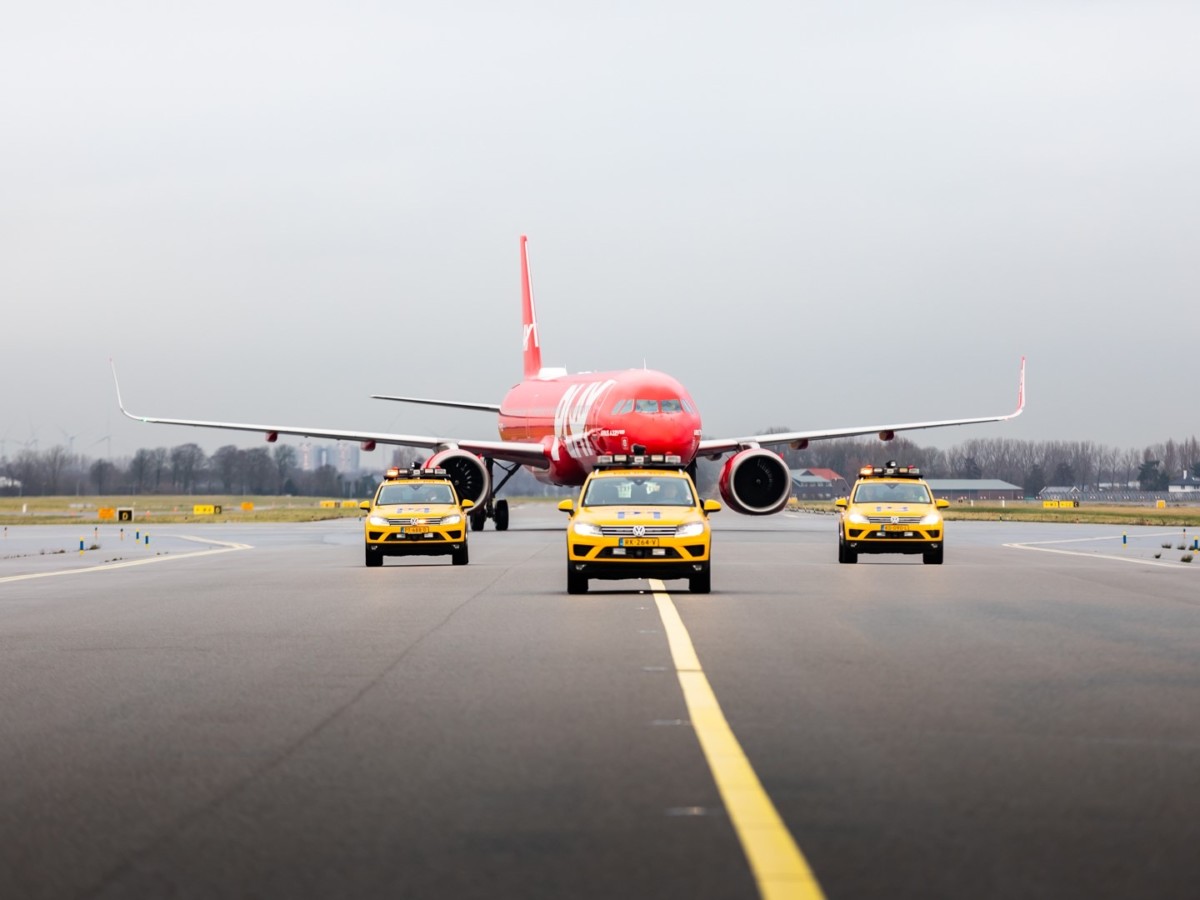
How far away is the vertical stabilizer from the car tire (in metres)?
40.3

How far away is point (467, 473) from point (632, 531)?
24.5 metres

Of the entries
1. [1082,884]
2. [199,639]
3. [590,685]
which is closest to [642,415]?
[199,639]

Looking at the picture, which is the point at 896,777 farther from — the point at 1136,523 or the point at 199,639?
the point at 1136,523

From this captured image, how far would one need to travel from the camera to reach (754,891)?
5770 mm

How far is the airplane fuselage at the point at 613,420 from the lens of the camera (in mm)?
41875

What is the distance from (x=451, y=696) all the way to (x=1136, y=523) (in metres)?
56.3

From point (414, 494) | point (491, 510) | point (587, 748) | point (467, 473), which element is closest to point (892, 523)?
point (414, 494)

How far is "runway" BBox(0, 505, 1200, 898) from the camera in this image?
618cm

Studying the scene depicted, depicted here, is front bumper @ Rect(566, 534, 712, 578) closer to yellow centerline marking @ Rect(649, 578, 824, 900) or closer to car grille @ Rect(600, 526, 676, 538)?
car grille @ Rect(600, 526, 676, 538)

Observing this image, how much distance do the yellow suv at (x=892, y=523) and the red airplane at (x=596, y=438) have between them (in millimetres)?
10611

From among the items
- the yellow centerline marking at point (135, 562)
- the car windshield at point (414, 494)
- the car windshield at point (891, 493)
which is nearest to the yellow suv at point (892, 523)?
the car windshield at point (891, 493)

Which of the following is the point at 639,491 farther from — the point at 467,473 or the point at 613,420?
the point at 467,473

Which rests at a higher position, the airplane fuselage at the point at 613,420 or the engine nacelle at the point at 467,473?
the airplane fuselage at the point at 613,420

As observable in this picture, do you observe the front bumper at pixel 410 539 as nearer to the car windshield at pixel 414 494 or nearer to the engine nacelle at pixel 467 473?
the car windshield at pixel 414 494
